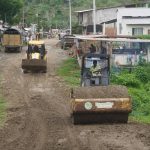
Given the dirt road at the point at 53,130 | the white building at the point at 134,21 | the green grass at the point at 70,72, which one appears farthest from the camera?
the white building at the point at 134,21

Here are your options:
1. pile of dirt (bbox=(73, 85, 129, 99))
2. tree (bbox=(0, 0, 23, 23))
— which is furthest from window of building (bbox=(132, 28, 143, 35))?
pile of dirt (bbox=(73, 85, 129, 99))

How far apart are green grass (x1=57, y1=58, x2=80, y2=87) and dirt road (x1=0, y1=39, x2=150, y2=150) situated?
3.87 metres

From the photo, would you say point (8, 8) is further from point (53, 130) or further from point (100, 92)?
point (53, 130)

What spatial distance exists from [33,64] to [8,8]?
1575 inches

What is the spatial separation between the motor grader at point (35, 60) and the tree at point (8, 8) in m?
34.5

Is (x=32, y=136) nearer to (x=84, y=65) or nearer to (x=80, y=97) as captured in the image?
(x=80, y=97)

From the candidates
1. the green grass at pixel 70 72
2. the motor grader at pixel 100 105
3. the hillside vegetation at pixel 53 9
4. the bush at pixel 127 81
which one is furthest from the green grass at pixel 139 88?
the hillside vegetation at pixel 53 9

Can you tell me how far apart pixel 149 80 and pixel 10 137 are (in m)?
18.6

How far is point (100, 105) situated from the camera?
18969 mm

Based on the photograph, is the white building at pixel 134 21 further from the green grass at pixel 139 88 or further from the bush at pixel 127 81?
the bush at pixel 127 81

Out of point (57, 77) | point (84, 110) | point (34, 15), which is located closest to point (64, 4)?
point (34, 15)

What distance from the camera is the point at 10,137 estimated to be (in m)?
17.6

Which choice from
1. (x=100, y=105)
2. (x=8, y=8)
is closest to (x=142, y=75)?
(x=100, y=105)

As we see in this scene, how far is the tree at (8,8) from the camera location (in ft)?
252
